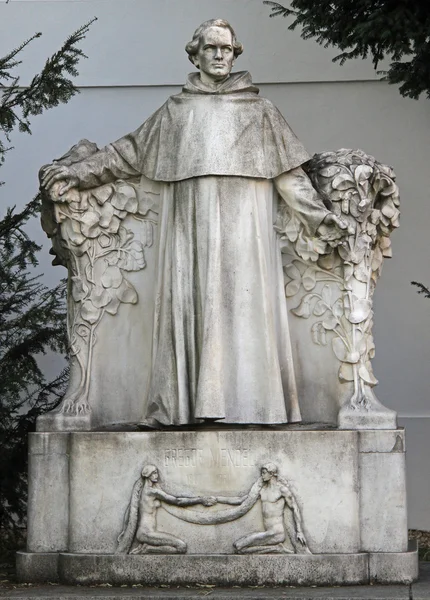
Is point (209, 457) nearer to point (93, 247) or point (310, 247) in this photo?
point (310, 247)

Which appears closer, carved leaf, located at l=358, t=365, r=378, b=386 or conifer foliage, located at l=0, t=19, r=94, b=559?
carved leaf, located at l=358, t=365, r=378, b=386

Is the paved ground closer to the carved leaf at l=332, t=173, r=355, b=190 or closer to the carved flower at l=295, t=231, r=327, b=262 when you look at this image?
the carved flower at l=295, t=231, r=327, b=262

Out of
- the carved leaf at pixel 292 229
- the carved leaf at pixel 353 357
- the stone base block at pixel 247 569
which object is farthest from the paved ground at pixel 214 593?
the carved leaf at pixel 292 229

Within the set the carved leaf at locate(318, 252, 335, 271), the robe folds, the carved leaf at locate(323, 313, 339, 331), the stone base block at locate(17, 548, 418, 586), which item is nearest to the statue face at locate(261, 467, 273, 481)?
the robe folds

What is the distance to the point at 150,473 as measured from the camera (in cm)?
922

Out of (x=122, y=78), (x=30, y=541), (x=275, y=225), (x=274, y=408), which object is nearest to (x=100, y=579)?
(x=30, y=541)

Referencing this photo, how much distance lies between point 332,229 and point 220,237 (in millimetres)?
Result: 655

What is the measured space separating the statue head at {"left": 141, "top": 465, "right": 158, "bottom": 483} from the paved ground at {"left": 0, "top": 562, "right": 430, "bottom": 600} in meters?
0.61

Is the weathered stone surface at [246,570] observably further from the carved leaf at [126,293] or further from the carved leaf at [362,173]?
the carved leaf at [362,173]

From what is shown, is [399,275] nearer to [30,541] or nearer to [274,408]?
[274,408]

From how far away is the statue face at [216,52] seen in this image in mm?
9562

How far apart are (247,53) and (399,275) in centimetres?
213

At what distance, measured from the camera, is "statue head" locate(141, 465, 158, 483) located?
363 inches

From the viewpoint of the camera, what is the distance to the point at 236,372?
939cm
